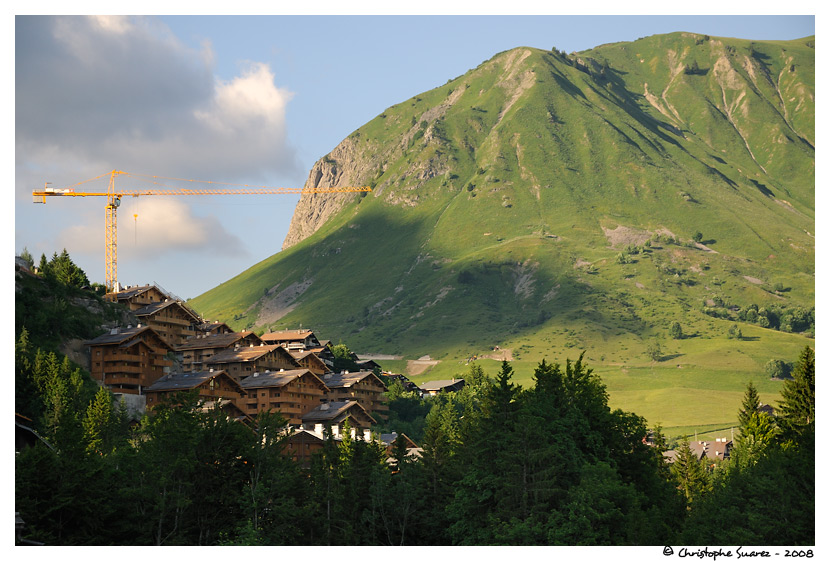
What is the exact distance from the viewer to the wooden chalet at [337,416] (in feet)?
571

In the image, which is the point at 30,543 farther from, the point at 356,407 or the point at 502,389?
the point at 356,407

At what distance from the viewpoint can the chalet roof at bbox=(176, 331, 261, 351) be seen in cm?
18800

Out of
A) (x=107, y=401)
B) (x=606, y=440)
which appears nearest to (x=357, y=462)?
(x=606, y=440)

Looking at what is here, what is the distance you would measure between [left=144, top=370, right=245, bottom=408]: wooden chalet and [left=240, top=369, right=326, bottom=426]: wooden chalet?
3.38m

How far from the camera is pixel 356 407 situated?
18238cm

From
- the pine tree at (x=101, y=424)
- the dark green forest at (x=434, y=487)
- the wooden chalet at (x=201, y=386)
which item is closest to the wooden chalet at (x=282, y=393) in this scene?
the wooden chalet at (x=201, y=386)

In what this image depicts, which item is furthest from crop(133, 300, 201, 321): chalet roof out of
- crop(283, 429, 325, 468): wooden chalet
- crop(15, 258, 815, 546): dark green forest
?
crop(15, 258, 815, 546): dark green forest

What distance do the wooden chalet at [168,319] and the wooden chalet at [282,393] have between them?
24.3 metres

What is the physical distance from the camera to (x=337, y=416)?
175750 millimetres

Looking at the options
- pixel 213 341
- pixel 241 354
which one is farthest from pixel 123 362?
pixel 213 341

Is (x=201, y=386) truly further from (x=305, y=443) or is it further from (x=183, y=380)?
(x=305, y=443)

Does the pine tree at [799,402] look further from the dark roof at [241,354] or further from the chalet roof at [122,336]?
the chalet roof at [122,336]

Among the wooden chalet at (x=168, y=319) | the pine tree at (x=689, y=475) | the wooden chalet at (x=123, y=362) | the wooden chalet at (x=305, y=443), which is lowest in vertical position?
the pine tree at (x=689, y=475)

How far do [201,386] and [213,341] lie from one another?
34287mm
